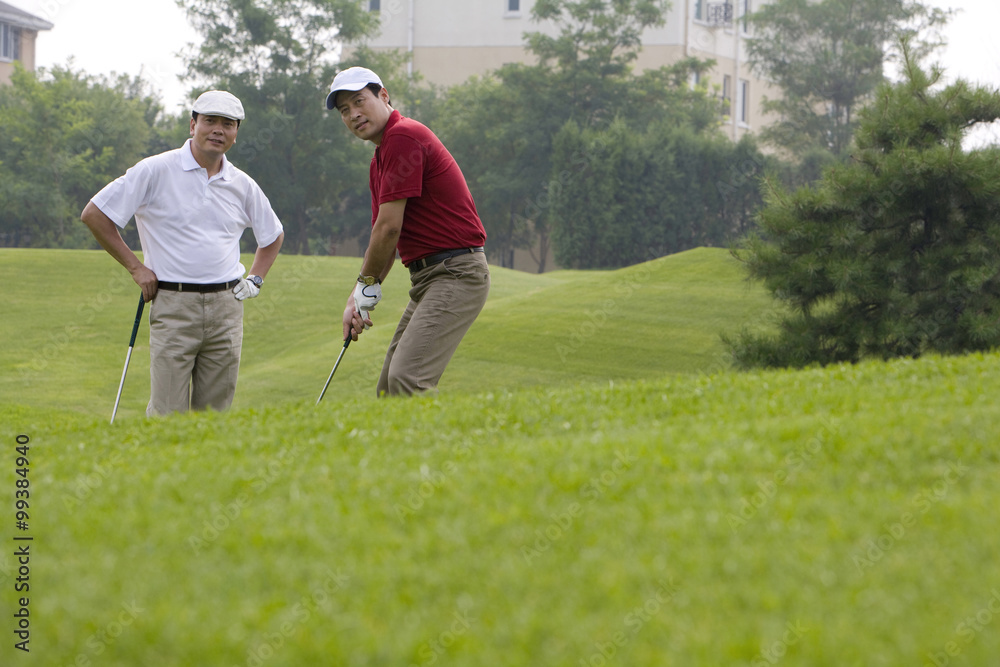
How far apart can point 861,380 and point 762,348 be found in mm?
6075

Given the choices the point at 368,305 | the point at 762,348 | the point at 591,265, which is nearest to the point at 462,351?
the point at 762,348

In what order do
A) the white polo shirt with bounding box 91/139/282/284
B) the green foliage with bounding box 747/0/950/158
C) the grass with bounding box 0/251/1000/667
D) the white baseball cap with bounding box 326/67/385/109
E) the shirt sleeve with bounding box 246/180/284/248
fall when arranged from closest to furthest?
the grass with bounding box 0/251/1000/667 < the white baseball cap with bounding box 326/67/385/109 < the white polo shirt with bounding box 91/139/282/284 < the shirt sleeve with bounding box 246/180/284/248 < the green foliage with bounding box 747/0/950/158

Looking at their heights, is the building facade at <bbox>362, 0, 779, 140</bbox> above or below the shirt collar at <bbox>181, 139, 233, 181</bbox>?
above

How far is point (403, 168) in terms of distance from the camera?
6723 mm

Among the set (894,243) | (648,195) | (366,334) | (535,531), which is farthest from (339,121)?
(535,531)

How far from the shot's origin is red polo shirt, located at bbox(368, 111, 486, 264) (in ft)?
22.0

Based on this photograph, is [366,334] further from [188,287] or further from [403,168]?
[403,168]

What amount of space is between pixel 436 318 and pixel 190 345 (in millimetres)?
1856

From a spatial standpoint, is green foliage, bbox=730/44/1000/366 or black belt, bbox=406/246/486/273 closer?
black belt, bbox=406/246/486/273

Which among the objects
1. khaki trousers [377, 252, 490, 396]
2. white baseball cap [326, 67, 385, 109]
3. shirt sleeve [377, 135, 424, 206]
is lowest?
khaki trousers [377, 252, 490, 396]

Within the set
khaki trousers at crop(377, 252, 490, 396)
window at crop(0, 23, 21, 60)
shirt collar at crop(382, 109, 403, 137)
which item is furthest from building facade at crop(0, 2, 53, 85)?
khaki trousers at crop(377, 252, 490, 396)

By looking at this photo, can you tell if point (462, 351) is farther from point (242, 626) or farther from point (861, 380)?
point (242, 626)

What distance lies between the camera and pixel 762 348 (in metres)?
13.1

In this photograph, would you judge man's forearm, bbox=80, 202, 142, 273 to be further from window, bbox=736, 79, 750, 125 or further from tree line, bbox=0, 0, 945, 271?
window, bbox=736, 79, 750, 125
